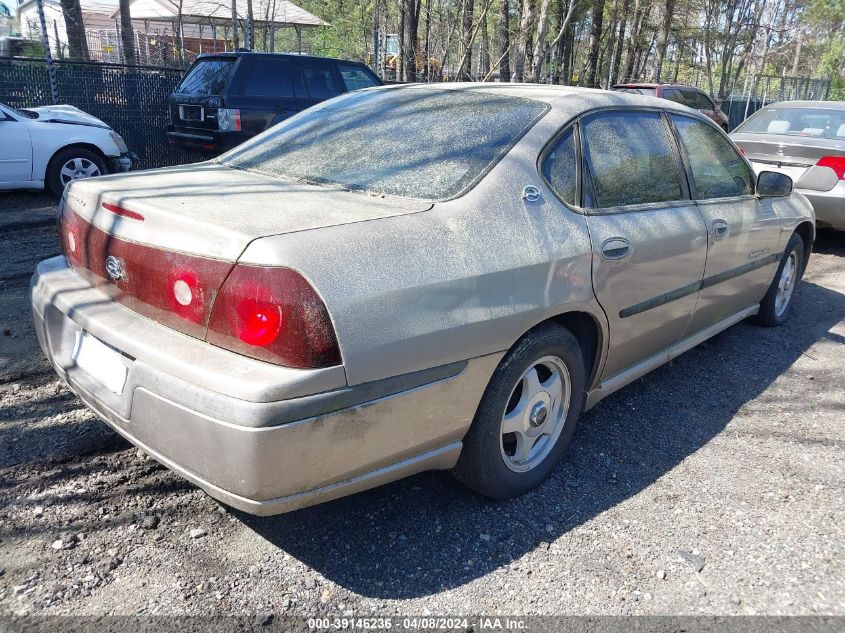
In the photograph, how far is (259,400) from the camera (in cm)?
198

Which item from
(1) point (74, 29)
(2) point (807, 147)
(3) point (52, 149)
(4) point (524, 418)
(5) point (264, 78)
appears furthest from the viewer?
(1) point (74, 29)

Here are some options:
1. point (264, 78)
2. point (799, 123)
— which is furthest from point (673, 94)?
point (264, 78)

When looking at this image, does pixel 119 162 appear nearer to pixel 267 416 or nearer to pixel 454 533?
pixel 454 533

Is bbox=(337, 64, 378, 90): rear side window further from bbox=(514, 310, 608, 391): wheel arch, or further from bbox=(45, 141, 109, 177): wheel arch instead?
bbox=(514, 310, 608, 391): wheel arch

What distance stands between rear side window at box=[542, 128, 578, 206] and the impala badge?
5.49ft

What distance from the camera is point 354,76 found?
10.5 meters

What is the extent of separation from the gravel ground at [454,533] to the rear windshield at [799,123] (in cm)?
571

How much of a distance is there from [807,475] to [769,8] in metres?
38.5

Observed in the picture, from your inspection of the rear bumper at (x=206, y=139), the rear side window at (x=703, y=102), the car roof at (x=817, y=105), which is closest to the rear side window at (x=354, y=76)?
the rear bumper at (x=206, y=139)

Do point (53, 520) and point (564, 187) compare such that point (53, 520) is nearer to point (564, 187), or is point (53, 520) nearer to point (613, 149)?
point (564, 187)

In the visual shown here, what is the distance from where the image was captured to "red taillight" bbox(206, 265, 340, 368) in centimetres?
203

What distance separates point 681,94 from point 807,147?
10.5 metres

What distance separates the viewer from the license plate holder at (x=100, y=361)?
232 centimetres

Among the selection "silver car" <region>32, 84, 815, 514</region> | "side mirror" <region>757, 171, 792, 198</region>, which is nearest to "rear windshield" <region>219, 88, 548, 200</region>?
"silver car" <region>32, 84, 815, 514</region>
